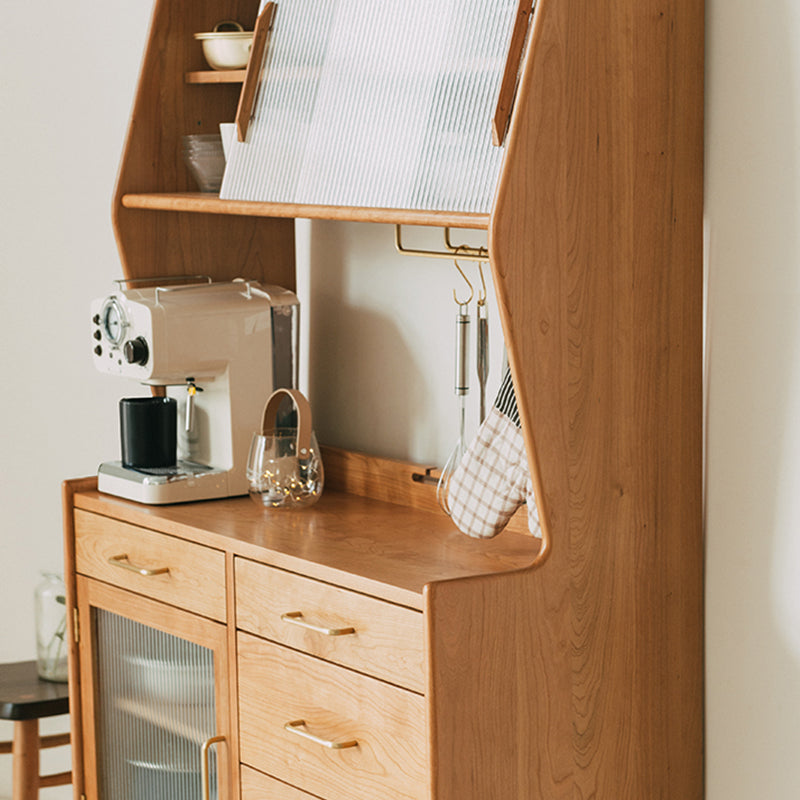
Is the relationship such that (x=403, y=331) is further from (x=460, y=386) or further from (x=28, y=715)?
(x=28, y=715)


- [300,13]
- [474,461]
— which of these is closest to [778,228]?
[474,461]

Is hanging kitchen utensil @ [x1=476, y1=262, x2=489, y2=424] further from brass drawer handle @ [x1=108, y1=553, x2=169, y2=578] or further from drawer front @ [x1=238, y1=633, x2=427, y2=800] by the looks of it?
brass drawer handle @ [x1=108, y1=553, x2=169, y2=578]

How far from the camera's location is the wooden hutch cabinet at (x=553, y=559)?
A: 1.83 meters

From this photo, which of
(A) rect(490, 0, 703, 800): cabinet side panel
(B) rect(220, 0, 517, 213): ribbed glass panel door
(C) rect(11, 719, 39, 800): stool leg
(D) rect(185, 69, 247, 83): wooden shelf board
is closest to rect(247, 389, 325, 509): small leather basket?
(B) rect(220, 0, 517, 213): ribbed glass panel door

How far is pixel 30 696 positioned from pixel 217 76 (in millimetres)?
1384

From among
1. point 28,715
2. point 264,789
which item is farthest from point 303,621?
point 28,715

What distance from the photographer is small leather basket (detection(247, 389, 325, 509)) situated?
2490 mm

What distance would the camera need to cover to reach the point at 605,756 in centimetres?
198

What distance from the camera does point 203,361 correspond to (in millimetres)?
2596

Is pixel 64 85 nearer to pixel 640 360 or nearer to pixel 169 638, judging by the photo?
pixel 169 638

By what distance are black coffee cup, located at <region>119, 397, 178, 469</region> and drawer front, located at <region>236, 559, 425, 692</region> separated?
466 mm

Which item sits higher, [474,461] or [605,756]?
[474,461]

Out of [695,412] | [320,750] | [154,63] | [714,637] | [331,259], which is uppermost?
[154,63]

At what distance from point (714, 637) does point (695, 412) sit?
35cm
